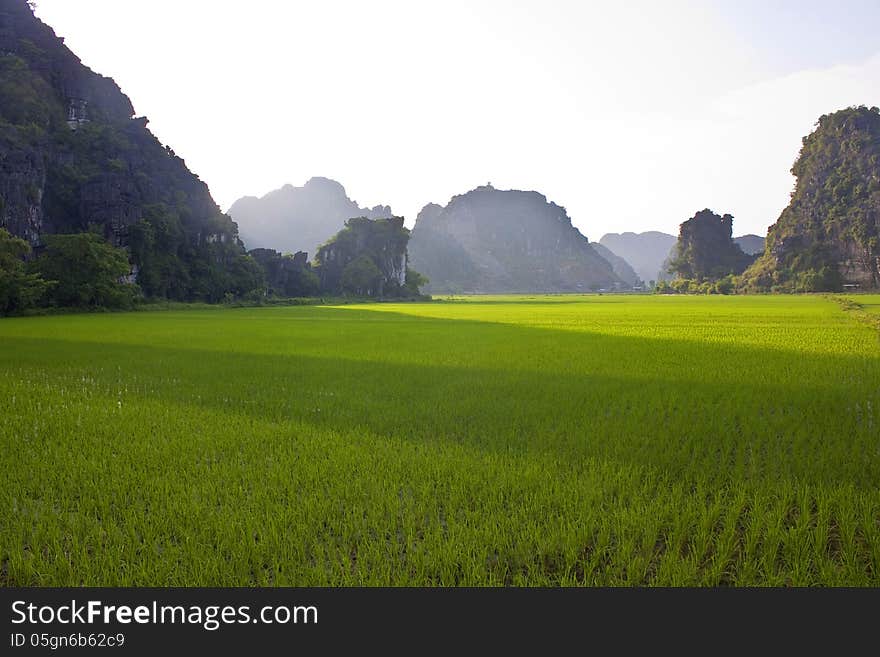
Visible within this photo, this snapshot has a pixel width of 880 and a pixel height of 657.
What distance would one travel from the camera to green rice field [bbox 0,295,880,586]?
2.69m

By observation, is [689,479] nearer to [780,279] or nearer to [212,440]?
[212,440]

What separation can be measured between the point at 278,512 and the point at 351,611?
4.03 feet

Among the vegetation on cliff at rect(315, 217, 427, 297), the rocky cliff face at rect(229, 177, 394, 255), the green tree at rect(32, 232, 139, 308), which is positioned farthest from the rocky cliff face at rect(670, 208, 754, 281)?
the green tree at rect(32, 232, 139, 308)

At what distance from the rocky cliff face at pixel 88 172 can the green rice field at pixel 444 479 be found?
1858 inches

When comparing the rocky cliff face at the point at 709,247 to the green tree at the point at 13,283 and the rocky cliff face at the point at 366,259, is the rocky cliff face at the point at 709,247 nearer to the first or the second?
the rocky cliff face at the point at 366,259

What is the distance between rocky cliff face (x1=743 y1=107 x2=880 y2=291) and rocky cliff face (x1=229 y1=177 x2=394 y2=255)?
11708 centimetres

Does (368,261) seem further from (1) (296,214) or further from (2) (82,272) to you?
(1) (296,214)

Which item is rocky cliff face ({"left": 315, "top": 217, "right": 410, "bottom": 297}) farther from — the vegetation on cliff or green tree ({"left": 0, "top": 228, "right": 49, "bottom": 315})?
green tree ({"left": 0, "top": 228, "right": 49, "bottom": 315})

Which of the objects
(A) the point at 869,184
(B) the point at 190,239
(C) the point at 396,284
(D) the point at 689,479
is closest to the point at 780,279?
(A) the point at 869,184

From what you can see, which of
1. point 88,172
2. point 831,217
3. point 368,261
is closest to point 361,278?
point 368,261

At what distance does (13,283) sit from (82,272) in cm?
694

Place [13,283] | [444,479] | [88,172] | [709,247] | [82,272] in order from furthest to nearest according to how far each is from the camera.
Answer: [709,247] < [88,172] < [82,272] < [13,283] < [444,479]

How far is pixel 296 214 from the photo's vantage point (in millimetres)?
178625

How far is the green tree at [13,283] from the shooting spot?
28.7 meters
